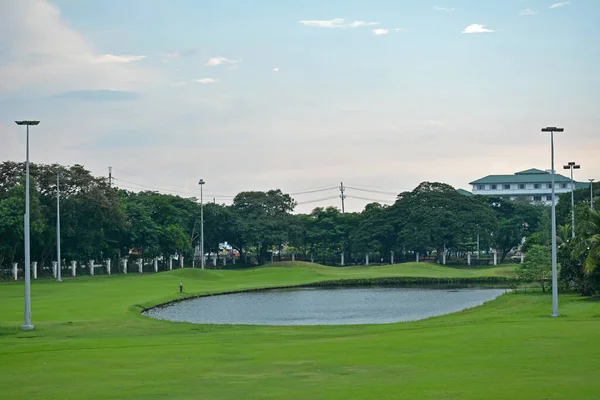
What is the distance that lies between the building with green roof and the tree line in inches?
2480

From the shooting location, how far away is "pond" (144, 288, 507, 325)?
47500 millimetres

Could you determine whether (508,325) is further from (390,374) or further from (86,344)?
(86,344)

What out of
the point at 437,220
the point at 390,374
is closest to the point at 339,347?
the point at 390,374

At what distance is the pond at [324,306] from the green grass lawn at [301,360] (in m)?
7.67

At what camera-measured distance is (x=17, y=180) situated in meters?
85.4

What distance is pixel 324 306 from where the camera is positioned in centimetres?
5759

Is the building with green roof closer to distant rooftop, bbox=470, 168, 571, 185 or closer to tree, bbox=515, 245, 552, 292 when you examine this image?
distant rooftop, bbox=470, 168, 571, 185

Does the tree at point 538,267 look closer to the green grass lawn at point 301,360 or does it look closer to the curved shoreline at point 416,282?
the green grass lawn at point 301,360

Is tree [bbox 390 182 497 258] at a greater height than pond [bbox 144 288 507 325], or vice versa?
tree [bbox 390 182 497 258]

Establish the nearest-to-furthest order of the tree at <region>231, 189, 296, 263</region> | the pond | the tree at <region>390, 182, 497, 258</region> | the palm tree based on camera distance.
→ the palm tree, the pond, the tree at <region>390, 182, 497, 258</region>, the tree at <region>231, 189, 296, 263</region>

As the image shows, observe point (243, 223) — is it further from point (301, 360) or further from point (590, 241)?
point (301, 360)

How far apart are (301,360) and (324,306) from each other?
34.2 meters

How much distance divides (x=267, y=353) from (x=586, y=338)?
1070cm

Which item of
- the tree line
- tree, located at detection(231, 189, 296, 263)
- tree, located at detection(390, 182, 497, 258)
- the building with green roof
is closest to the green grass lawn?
the tree line
